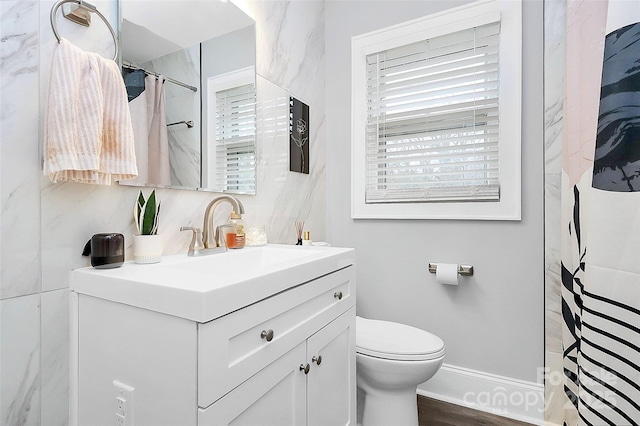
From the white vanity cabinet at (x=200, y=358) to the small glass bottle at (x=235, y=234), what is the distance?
0.44 meters

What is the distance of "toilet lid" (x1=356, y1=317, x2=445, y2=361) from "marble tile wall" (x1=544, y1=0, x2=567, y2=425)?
0.64 metres

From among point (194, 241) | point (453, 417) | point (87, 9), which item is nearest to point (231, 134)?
point (194, 241)

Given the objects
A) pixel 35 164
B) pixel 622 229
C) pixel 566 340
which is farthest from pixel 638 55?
pixel 35 164

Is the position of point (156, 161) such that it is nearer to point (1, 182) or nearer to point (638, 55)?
point (1, 182)

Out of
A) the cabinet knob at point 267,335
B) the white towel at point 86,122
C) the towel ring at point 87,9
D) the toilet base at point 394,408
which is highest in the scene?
the towel ring at point 87,9

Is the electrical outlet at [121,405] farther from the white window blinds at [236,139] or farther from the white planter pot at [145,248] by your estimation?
the white window blinds at [236,139]

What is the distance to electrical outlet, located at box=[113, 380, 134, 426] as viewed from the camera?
2.50 feet

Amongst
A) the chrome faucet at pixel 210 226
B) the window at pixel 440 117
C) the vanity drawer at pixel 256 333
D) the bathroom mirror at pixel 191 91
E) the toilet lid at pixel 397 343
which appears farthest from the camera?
the window at pixel 440 117

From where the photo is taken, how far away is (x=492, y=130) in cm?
179

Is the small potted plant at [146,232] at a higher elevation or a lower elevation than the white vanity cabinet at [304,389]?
higher

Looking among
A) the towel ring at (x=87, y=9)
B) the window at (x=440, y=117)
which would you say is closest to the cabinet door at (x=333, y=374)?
the window at (x=440, y=117)

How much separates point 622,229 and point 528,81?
1.22 m

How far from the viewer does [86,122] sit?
843 mm

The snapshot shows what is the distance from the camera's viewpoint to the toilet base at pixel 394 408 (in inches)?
56.2
